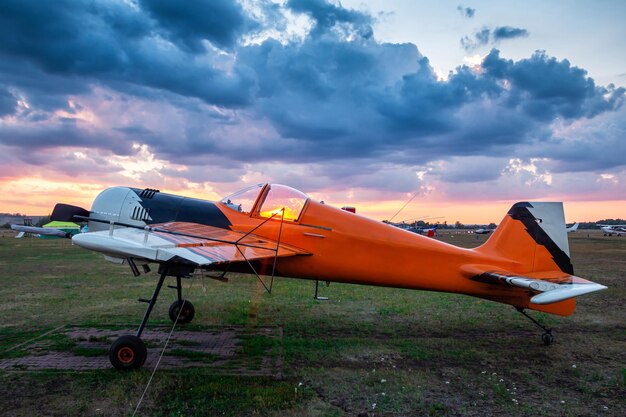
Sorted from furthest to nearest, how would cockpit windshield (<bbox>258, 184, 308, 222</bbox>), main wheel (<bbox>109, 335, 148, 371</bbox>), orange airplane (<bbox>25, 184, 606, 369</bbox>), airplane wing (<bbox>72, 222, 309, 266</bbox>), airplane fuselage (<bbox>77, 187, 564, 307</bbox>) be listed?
cockpit windshield (<bbox>258, 184, 308, 222</bbox>)
airplane fuselage (<bbox>77, 187, 564, 307</bbox>)
orange airplane (<bbox>25, 184, 606, 369</bbox>)
main wheel (<bbox>109, 335, 148, 371</bbox>)
airplane wing (<bbox>72, 222, 309, 266</bbox>)

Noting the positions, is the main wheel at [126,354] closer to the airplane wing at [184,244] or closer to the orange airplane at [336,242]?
the orange airplane at [336,242]

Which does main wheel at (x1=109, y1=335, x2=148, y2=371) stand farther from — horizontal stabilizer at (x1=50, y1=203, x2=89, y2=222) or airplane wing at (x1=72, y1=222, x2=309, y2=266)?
horizontal stabilizer at (x1=50, y1=203, x2=89, y2=222)

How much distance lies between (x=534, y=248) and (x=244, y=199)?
19.6 feet

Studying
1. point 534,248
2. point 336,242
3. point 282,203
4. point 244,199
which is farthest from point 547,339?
point 244,199

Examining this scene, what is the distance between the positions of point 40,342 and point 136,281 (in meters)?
9.19

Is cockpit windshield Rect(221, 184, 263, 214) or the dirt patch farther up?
cockpit windshield Rect(221, 184, 263, 214)

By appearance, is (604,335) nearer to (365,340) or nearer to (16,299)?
(365,340)

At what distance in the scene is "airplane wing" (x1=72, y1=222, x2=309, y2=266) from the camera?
20.4 feet

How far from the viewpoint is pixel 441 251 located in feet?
26.1

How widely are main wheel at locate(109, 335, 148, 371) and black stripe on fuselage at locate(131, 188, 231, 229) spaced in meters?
2.47

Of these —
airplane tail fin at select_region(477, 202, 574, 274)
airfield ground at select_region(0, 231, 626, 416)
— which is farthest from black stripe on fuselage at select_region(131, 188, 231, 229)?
airplane tail fin at select_region(477, 202, 574, 274)

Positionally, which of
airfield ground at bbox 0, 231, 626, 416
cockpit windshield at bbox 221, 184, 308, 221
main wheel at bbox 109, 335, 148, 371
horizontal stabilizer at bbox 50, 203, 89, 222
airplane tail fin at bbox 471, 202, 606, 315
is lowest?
airfield ground at bbox 0, 231, 626, 416

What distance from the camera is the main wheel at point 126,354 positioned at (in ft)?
20.9

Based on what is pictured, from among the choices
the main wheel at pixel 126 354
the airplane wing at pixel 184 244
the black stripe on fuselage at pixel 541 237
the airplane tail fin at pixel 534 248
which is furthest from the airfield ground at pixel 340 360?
the airplane wing at pixel 184 244
